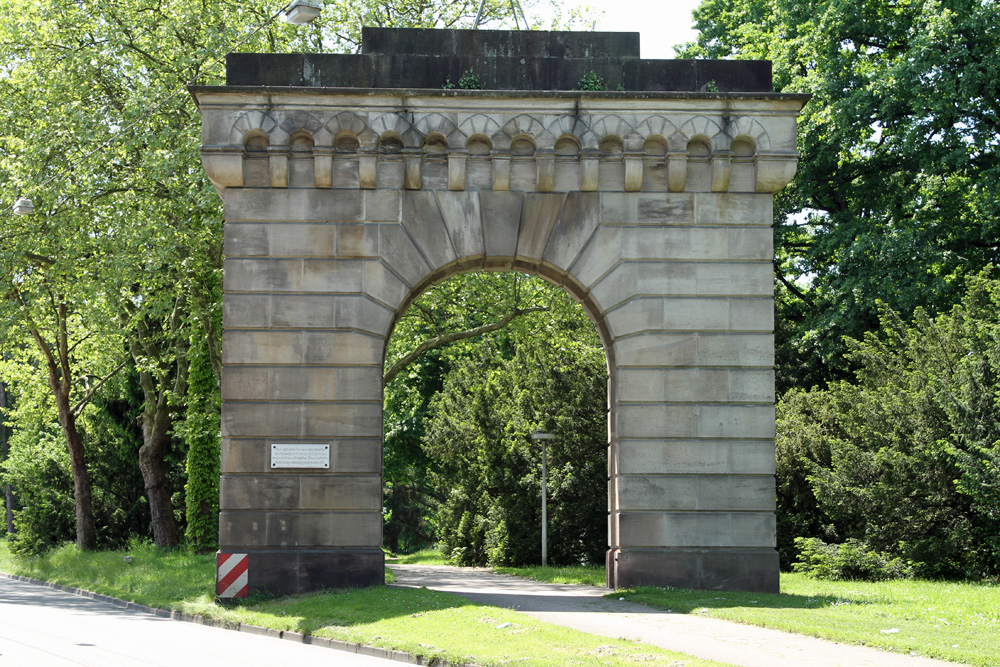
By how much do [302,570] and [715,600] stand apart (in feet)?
19.3

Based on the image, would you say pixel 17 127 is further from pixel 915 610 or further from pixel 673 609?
pixel 915 610

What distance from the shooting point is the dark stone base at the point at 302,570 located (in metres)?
15.6

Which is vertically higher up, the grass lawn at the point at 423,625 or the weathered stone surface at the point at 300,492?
the weathered stone surface at the point at 300,492

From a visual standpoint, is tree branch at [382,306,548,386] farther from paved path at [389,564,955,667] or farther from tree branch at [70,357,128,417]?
tree branch at [70,357,128,417]

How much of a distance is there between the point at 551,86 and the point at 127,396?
20.7m

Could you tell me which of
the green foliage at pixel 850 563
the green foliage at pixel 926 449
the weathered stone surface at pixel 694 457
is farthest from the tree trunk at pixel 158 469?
the weathered stone surface at pixel 694 457

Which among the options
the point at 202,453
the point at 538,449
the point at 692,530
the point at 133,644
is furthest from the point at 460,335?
the point at 133,644

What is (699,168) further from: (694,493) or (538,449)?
(538,449)

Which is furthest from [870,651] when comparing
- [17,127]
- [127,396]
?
[127,396]

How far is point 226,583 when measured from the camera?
611 inches

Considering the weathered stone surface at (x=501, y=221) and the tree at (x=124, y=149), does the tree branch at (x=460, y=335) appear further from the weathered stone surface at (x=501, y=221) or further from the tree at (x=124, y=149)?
the weathered stone surface at (x=501, y=221)

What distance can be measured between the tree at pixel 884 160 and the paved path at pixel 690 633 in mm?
13854

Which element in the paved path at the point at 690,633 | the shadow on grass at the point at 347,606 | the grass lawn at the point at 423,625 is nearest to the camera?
the paved path at the point at 690,633

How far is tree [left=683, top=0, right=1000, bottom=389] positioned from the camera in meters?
26.3
